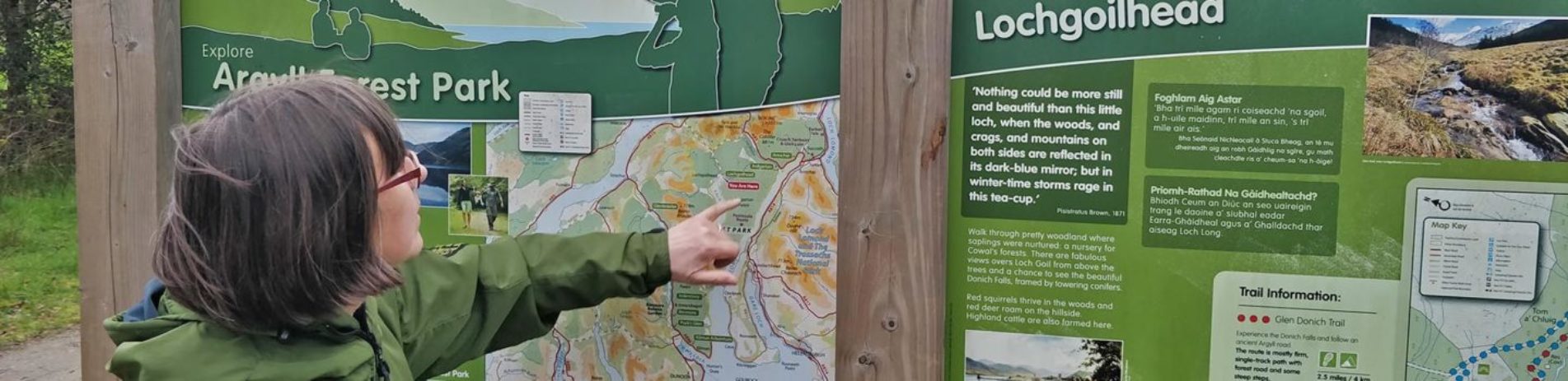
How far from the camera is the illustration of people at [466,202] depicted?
337 cm

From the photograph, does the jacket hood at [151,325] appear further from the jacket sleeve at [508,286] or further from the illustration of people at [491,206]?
the illustration of people at [491,206]

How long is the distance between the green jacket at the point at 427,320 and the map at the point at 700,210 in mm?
315

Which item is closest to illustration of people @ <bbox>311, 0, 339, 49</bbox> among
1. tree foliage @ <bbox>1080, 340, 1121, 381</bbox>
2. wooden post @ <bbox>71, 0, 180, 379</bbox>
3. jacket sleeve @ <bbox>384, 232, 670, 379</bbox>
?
wooden post @ <bbox>71, 0, 180, 379</bbox>

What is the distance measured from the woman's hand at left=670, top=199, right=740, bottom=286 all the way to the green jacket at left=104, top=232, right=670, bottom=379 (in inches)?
1.3

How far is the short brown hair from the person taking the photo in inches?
79.0

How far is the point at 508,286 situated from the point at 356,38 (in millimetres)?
962

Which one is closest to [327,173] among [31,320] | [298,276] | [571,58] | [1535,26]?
[298,276]

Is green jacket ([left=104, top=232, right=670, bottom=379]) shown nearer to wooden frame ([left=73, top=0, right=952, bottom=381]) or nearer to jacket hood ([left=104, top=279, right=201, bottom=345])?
jacket hood ([left=104, top=279, right=201, bottom=345])

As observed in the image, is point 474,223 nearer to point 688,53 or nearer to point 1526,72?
point 688,53

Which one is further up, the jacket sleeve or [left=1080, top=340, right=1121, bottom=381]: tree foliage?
the jacket sleeve

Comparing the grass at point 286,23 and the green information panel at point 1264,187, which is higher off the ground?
the grass at point 286,23

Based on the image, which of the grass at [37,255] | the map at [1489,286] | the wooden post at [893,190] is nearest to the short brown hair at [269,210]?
the wooden post at [893,190]

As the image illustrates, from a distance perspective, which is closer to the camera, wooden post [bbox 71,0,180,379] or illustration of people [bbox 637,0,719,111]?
illustration of people [bbox 637,0,719,111]

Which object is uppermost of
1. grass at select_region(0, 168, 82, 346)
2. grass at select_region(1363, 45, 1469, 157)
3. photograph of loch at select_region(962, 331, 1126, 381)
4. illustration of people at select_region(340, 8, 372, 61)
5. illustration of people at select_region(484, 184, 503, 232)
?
illustration of people at select_region(340, 8, 372, 61)
